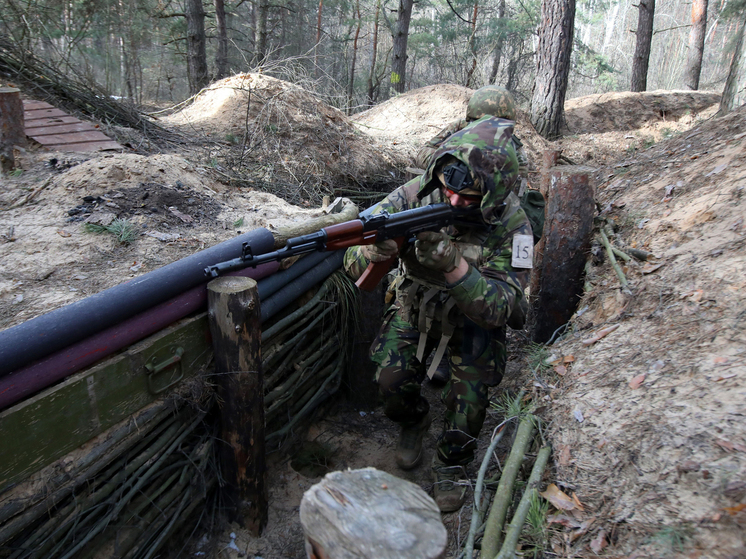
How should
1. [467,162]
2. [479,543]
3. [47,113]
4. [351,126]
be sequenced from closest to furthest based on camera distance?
1. [479,543]
2. [467,162]
3. [47,113]
4. [351,126]

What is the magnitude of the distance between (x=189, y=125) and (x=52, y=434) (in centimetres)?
467

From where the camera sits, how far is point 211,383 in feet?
7.95

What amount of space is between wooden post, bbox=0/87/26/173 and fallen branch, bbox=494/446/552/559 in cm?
412

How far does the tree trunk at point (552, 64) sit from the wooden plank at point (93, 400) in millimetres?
8171

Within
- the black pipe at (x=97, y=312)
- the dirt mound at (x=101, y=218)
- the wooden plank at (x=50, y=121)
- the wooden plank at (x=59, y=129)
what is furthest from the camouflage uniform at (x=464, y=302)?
the wooden plank at (x=50, y=121)

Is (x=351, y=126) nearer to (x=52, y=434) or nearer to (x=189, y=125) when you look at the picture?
(x=189, y=125)

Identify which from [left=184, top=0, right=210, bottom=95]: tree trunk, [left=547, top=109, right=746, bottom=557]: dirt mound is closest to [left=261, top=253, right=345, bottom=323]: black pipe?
[left=547, top=109, right=746, bottom=557]: dirt mound

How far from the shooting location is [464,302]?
2.52m

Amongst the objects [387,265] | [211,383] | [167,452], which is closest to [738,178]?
[387,265]

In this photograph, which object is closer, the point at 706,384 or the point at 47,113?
the point at 706,384

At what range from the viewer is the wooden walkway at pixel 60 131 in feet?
13.5

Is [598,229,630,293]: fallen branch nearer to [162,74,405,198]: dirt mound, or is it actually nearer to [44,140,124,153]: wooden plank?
[162,74,405,198]: dirt mound

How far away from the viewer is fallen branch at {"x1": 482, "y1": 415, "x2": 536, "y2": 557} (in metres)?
1.72

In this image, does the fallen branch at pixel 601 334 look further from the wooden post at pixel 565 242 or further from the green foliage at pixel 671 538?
the green foliage at pixel 671 538
